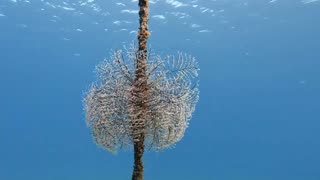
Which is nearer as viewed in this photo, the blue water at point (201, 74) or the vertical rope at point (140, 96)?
the vertical rope at point (140, 96)

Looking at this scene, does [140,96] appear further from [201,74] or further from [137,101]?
[201,74]

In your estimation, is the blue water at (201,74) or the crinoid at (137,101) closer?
the crinoid at (137,101)

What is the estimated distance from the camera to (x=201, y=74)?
79938 millimetres

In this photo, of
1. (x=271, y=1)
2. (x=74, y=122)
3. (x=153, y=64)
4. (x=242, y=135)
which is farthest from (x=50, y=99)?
(x=153, y=64)

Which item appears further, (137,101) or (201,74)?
(201,74)

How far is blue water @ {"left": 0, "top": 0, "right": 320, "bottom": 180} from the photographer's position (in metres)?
41.7

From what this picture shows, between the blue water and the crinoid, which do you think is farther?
the blue water

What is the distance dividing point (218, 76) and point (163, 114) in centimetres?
7534

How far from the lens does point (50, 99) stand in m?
108

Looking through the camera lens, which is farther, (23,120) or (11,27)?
(23,120)

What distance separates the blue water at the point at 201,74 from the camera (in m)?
41.7

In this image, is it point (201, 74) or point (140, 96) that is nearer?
point (140, 96)

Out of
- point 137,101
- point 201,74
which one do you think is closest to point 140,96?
point 137,101

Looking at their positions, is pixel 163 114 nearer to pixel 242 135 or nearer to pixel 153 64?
pixel 153 64
